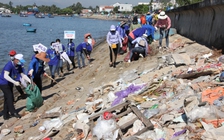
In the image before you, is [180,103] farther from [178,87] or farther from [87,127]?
[87,127]

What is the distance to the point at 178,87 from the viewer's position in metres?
6.36

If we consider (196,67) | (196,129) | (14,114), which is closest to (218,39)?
(196,67)

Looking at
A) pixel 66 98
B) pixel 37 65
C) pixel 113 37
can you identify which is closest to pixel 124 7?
pixel 113 37

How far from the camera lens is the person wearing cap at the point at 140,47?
11476 mm

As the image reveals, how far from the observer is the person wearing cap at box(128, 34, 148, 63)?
11476 mm

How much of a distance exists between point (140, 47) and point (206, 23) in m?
3.09

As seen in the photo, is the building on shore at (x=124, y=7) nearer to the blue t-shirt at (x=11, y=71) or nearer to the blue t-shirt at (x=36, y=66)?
the blue t-shirt at (x=36, y=66)

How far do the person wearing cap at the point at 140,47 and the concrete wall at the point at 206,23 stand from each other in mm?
2529

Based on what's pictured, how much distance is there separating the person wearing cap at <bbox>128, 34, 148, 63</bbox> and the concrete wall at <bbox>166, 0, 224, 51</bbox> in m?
2.53

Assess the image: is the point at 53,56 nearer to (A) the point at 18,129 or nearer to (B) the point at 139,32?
(B) the point at 139,32

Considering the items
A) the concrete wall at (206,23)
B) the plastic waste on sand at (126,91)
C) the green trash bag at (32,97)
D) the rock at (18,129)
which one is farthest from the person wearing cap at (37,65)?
the concrete wall at (206,23)

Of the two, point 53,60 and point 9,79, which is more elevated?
point 9,79

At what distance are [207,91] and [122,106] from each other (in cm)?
174

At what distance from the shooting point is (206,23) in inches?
469
